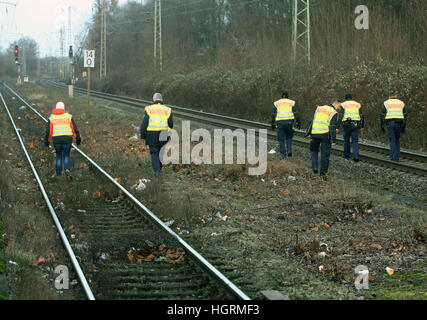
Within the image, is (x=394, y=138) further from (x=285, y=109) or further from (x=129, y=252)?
(x=129, y=252)

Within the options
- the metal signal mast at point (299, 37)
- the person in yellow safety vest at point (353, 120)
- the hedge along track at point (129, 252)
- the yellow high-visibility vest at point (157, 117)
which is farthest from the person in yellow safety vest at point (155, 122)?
the metal signal mast at point (299, 37)

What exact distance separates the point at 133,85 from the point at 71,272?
42773 mm

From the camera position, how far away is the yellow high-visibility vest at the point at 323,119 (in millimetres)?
13734

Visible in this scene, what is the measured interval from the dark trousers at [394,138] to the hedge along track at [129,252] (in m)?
8.00

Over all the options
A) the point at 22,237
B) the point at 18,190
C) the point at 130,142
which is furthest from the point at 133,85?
the point at 22,237

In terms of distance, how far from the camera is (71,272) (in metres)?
7.17

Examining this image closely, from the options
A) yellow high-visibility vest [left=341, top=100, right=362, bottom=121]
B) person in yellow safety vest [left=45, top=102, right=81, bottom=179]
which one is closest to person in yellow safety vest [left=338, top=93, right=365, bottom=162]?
yellow high-visibility vest [left=341, top=100, right=362, bottom=121]

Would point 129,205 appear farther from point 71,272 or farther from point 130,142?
point 130,142

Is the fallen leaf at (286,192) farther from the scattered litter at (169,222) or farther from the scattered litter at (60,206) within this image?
the scattered litter at (60,206)

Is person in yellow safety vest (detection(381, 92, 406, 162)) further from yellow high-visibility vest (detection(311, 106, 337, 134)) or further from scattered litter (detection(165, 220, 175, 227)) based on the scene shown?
scattered litter (detection(165, 220, 175, 227))

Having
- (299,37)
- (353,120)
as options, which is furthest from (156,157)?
(299,37)

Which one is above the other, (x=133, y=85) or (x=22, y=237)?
(x=133, y=85)

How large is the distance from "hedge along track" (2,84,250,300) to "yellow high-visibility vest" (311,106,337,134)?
202 inches

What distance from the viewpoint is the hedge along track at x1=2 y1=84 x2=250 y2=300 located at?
6.54 meters
